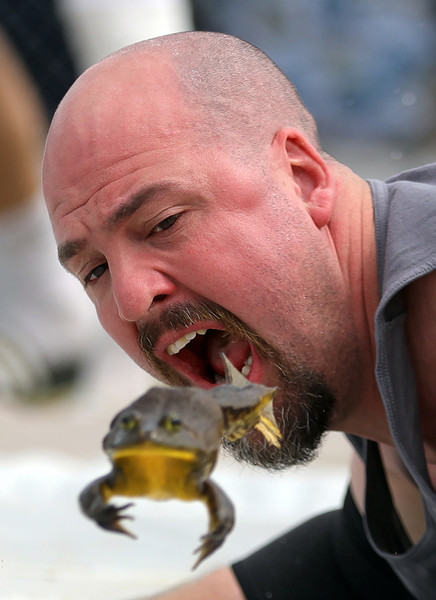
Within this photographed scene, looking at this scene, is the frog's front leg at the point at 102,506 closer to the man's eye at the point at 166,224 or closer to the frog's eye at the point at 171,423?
the frog's eye at the point at 171,423

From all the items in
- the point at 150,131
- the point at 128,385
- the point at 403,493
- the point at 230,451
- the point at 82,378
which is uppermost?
the point at 150,131

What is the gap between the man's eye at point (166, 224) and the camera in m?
→ 0.77

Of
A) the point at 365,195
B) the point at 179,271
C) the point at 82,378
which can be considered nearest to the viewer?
the point at 179,271

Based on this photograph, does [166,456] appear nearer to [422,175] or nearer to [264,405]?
[264,405]

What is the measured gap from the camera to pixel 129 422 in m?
0.41

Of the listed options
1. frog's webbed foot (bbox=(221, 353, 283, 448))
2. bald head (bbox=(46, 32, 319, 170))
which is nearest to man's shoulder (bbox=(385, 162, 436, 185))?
bald head (bbox=(46, 32, 319, 170))

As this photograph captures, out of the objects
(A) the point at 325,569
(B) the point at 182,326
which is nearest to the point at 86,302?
→ (A) the point at 325,569

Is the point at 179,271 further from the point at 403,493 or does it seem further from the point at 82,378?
the point at 82,378

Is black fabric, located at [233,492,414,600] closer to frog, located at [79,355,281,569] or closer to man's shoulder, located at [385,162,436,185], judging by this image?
man's shoulder, located at [385,162,436,185]

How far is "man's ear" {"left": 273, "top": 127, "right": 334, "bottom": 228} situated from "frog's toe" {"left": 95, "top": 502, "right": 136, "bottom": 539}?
1.54 ft

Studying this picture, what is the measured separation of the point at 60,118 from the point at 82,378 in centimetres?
135

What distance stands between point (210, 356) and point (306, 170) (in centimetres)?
22

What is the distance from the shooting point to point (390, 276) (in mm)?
768

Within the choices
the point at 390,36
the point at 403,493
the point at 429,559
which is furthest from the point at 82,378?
the point at 390,36
